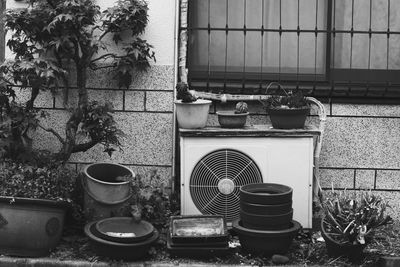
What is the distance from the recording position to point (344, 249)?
20.6 ft

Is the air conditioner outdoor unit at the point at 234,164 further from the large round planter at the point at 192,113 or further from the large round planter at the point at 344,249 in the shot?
the large round planter at the point at 344,249

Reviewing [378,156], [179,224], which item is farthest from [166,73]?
[378,156]

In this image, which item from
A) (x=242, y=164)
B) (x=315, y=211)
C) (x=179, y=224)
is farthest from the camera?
(x=315, y=211)

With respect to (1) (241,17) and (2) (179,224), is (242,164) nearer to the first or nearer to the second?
(2) (179,224)

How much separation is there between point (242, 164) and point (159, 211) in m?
1.04

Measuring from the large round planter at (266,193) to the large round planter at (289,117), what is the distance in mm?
854

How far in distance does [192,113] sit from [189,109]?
6 cm

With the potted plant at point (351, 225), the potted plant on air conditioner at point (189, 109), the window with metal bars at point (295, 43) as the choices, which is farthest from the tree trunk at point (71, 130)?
the potted plant at point (351, 225)

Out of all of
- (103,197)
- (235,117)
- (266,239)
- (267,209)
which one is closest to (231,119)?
(235,117)

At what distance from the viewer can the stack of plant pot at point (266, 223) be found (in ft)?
20.6

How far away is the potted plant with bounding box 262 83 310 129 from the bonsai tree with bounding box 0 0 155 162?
1582 mm

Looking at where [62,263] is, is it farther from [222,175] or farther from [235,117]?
[235,117]

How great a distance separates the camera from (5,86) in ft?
22.5

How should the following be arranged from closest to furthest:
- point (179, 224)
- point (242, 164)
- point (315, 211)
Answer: point (179, 224), point (242, 164), point (315, 211)
